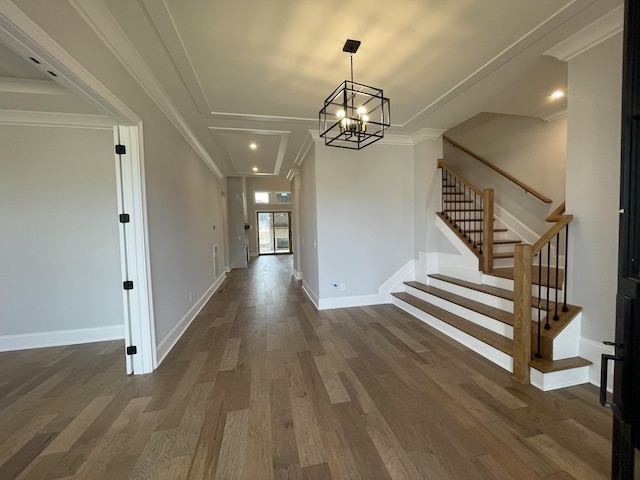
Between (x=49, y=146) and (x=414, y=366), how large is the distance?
4.77 meters

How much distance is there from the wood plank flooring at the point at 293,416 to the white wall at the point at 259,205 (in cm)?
828

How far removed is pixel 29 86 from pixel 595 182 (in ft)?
17.0

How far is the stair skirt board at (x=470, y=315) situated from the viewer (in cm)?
264

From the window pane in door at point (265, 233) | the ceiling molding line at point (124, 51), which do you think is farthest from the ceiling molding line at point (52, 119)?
the window pane in door at point (265, 233)

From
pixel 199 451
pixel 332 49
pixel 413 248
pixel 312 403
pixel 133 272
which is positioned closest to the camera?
pixel 199 451

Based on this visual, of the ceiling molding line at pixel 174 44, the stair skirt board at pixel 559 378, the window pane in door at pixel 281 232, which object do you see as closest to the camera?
the ceiling molding line at pixel 174 44

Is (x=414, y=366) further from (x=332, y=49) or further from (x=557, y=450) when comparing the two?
(x=332, y=49)

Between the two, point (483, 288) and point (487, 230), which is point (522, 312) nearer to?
point (483, 288)

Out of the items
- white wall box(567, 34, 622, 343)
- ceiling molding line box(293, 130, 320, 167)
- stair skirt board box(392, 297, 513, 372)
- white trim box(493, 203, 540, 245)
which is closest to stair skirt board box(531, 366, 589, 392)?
stair skirt board box(392, 297, 513, 372)

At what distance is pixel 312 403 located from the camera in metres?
1.98

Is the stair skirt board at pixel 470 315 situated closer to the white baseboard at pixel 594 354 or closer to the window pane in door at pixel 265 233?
the white baseboard at pixel 594 354

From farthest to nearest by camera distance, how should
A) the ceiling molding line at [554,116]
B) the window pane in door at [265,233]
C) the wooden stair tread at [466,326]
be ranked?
the window pane in door at [265,233] → the ceiling molding line at [554,116] → the wooden stair tread at [466,326]

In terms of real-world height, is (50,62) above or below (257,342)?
above

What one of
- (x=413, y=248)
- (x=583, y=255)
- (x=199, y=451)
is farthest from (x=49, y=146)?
(x=583, y=255)
